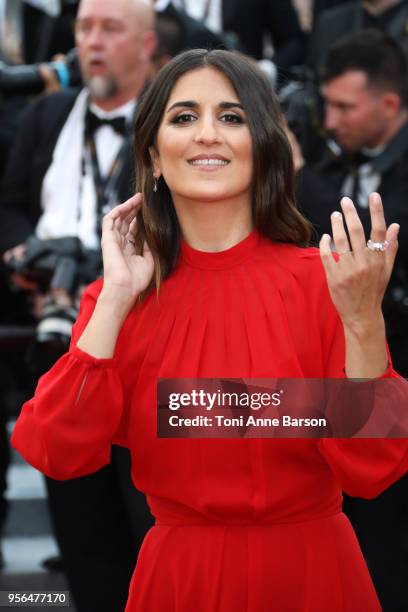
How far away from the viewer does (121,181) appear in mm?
4105

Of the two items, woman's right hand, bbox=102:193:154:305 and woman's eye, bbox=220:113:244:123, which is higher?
woman's eye, bbox=220:113:244:123

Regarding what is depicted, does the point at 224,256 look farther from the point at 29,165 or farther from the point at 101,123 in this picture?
the point at 29,165

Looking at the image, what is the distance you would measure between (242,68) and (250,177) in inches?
9.0

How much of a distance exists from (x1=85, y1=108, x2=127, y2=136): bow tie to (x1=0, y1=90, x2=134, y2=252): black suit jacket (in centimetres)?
10

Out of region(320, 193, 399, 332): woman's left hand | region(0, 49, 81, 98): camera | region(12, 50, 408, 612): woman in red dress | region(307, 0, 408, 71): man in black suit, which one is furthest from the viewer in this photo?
region(307, 0, 408, 71): man in black suit

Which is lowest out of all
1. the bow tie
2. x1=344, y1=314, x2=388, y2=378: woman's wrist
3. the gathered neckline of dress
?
x1=344, y1=314, x2=388, y2=378: woman's wrist

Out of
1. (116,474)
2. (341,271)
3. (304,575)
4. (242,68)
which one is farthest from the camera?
(116,474)

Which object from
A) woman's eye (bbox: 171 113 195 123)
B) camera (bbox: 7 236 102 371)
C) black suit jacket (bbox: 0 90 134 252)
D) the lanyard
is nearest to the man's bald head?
black suit jacket (bbox: 0 90 134 252)

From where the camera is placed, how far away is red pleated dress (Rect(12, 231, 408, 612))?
2.29 metres

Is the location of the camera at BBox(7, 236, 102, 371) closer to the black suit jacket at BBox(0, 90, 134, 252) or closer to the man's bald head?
the black suit jacket at BBox(0, 90, 134, 252)

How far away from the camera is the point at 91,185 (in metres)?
4.21

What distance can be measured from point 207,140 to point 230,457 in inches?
25.2

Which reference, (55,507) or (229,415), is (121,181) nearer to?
(55,507)

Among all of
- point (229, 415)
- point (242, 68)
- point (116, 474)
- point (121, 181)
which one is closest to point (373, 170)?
point (121, 181)
